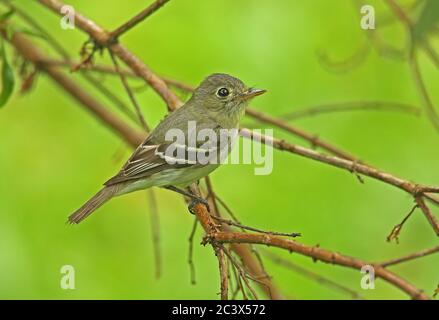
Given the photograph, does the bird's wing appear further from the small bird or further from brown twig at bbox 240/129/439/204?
brown twig at bbox 240/129/439/204

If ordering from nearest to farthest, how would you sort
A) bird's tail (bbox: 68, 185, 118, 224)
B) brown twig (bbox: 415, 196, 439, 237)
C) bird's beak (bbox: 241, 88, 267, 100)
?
brown twig (bbox: 415, 196, 439, 237), bird's tail (bbox: 68, 185, 118, 224), bird's beak (bbox: 241, 88, 267, 100)

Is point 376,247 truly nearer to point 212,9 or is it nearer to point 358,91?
point 358,91

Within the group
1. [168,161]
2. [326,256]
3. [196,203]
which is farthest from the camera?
[168,161]

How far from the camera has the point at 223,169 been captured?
5906 millimetres

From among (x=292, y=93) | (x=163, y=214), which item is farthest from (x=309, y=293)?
(x=292, y=93)

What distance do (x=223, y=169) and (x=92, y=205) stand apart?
7.76 feet

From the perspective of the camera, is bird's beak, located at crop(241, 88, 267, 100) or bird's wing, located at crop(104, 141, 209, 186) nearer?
bird's wing, located at crop(104, 141, 209, 186)

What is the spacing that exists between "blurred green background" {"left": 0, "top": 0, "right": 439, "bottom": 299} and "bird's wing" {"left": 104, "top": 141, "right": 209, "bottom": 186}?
2.96ft

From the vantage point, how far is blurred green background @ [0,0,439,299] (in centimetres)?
524

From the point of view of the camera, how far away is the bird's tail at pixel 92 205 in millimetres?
3512

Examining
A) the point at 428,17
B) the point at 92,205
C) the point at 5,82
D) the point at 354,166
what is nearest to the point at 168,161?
the point at 92,205

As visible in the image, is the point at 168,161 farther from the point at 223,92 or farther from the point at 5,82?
the point at 5,82

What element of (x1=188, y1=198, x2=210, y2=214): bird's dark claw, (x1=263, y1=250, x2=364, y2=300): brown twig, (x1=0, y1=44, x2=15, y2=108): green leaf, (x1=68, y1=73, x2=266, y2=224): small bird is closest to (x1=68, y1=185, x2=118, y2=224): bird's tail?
(x1=68, y1=73, x2=266, y2=224): small bird
